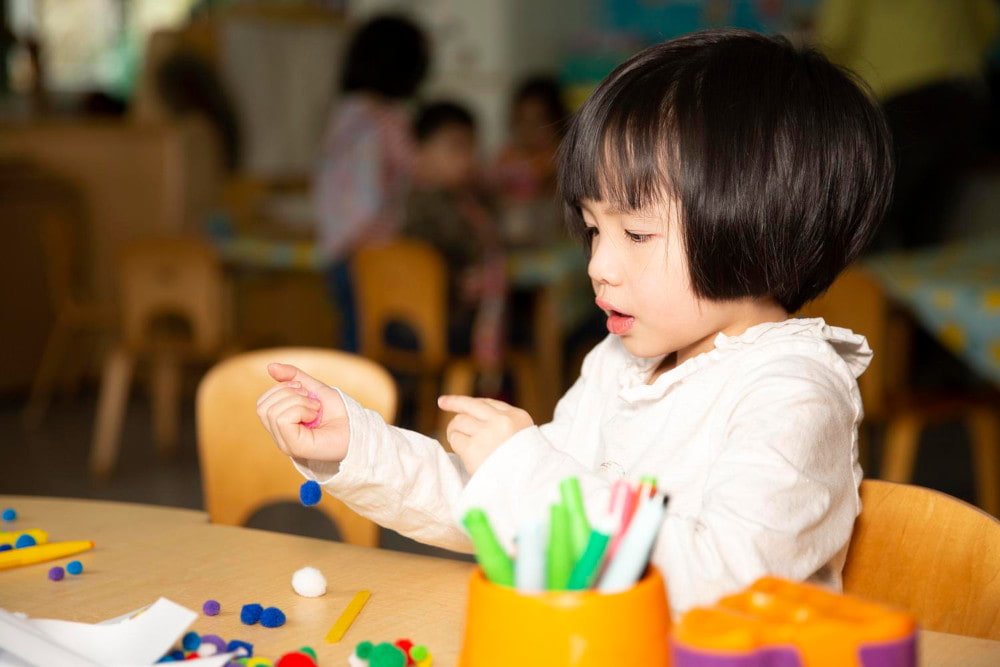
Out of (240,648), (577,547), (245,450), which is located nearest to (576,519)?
(577,547)

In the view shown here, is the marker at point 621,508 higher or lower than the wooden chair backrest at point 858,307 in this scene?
higher

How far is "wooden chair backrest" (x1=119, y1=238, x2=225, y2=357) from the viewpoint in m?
3.35

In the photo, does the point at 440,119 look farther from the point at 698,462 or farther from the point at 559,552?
the point at 559,552

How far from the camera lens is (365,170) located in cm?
332

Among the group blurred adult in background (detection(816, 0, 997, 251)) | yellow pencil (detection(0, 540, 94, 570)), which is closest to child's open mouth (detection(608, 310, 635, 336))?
yellow pencil (detection(0, 540, 94, 570))

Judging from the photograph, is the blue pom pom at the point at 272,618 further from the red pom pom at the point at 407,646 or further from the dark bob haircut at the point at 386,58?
the dark bob haircut at the point at 386,58

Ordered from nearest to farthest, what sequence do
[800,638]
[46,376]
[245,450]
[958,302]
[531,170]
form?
[800,638] < [245,450] < [958,302] < [531,170] < [46,376]

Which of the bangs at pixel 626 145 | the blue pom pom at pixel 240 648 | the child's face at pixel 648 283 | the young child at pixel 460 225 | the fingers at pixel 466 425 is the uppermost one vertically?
the bangs at pixel 626 145

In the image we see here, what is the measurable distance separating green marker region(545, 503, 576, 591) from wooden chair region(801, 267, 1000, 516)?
5.93 ft

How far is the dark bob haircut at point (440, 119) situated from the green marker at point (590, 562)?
9.52 ft

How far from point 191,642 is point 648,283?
0.41 m

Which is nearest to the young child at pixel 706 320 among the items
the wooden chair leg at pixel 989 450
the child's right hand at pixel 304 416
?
the child's right hand at pixel 304 416

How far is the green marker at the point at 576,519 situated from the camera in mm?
593

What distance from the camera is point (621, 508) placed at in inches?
23.0
